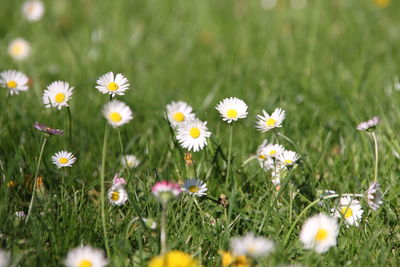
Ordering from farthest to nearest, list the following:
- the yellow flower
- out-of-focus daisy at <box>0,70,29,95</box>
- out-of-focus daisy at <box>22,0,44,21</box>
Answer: out-of-focus daisy at <box>22,0,44,21</box>
out-of-focus daisy at <box>0,70,29,95</box>
the yellow flower

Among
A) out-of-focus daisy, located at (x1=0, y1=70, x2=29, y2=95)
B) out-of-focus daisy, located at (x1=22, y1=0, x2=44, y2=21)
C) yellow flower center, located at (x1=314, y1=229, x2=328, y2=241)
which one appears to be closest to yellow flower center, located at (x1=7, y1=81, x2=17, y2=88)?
out-of-focus daisy, located at (x1=0, y1=70, x2=29, y2=95)

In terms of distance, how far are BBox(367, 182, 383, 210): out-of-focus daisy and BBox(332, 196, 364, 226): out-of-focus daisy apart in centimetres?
4

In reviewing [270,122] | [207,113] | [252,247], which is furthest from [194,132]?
[207,113]

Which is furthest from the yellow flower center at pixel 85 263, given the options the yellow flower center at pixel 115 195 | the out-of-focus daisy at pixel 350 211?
the out-of-focus daisy at pixel 350 211

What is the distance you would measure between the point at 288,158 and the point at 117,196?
0.57m

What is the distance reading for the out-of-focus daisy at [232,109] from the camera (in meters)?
1.73

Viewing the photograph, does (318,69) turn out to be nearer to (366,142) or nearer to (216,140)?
(366,142)

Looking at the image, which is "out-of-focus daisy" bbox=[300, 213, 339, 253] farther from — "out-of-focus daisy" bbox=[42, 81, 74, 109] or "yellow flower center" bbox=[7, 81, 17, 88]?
"yellow flower center" bbox=[7, 81, 17, 88]

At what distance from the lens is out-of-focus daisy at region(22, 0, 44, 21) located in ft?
10.8

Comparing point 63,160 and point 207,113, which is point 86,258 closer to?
point 63,160

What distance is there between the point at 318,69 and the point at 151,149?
1.38m

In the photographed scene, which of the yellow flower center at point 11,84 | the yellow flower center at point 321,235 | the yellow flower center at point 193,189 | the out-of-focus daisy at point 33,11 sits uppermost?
the out-of-focus daisy at point 33,11

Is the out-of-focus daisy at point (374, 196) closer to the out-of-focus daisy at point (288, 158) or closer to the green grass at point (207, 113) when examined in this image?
the green grass at point (207, 113)

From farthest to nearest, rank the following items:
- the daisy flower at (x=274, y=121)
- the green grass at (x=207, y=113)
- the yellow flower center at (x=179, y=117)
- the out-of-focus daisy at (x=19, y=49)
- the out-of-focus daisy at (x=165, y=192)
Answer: the out-of-focus daisy at (x=19, y=49) → the yellow flower center at (x=179, y=117) → the daisy flower at (x=274, y=121) → the green grass at (x=207, y=113) → the out-of-focus daisy at (x=165, y=192)
